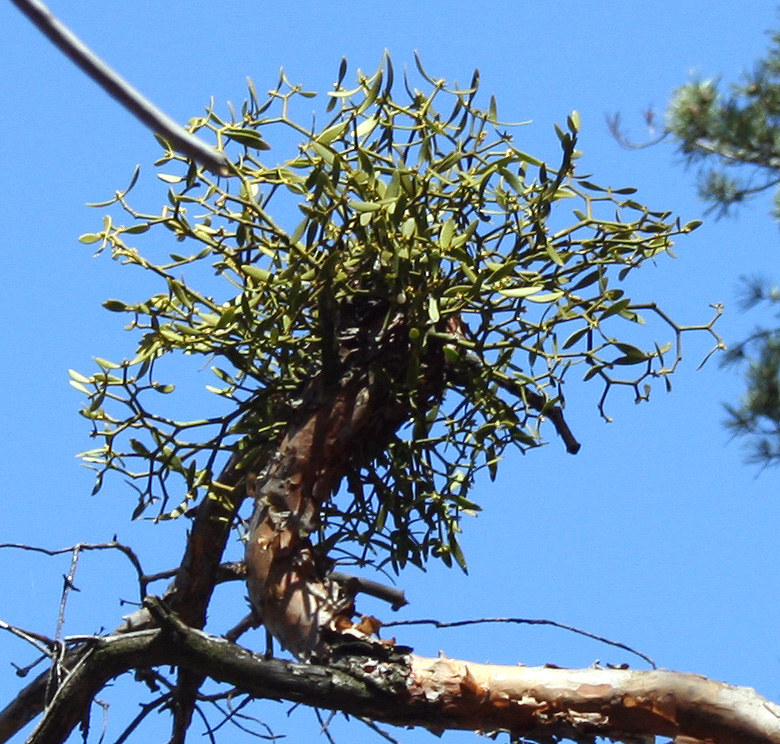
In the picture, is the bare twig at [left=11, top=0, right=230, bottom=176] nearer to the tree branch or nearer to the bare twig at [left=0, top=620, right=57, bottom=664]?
the tree branch

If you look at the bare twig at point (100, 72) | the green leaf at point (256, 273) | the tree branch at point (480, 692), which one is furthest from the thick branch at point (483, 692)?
the bare twig at point (100, 72)

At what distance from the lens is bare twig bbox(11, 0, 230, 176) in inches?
10.5

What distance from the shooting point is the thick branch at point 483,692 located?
27.6 inches

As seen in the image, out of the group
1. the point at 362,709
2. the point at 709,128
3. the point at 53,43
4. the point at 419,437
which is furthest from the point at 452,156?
the point at 709,128

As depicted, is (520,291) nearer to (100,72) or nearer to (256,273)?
(256,273)

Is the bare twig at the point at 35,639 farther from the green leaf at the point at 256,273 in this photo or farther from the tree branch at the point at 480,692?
the green leaf at the point at 256,273

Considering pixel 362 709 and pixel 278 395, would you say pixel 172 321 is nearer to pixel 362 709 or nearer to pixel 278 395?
pixel 278 395

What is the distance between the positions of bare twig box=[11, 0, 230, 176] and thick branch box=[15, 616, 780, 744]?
496 millimetres

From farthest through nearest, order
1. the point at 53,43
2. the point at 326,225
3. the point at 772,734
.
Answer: the point at 326,225 → the point at 772,734 → the point at 53,43

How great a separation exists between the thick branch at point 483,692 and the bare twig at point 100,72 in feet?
1.63

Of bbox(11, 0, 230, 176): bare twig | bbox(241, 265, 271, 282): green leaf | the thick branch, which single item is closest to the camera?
bbox(11, 0, 230, 176): bare twig

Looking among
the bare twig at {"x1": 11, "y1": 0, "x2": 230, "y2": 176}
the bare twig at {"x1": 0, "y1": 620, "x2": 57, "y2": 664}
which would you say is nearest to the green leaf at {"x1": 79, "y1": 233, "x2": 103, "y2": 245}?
the bare twig at {"x1": 0, "y1": 620, "x2": 57, "y2": 664}

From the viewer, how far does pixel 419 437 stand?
2.74 ft

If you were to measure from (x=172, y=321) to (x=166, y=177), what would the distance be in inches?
4.3
